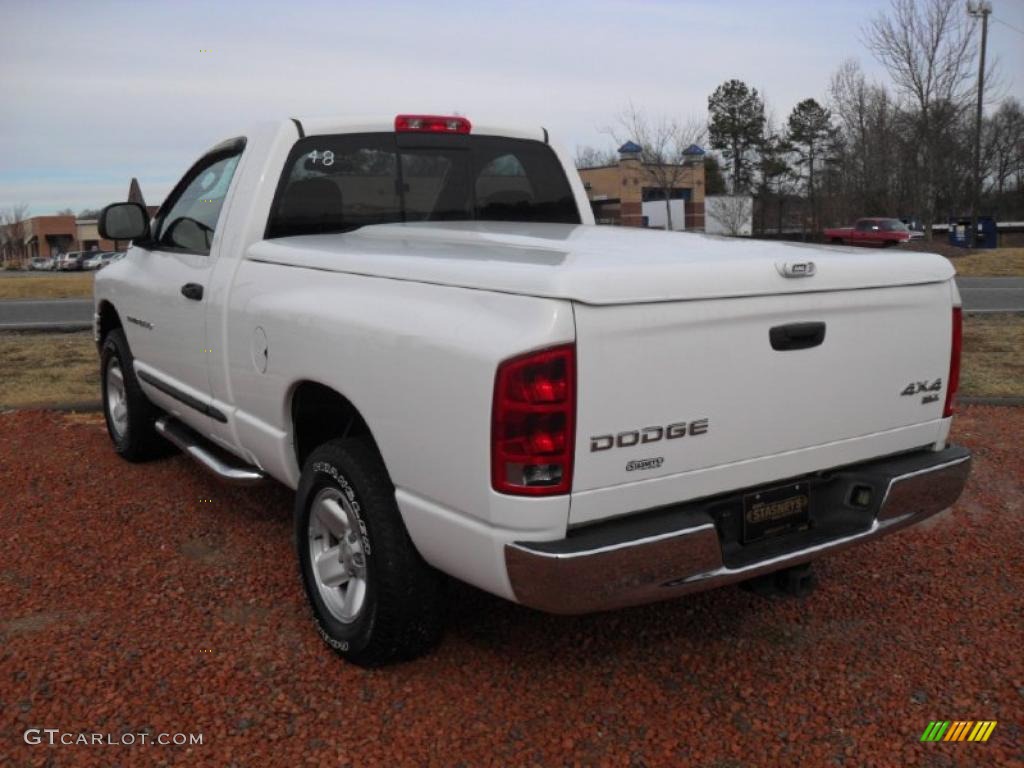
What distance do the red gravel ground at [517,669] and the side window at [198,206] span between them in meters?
1.47

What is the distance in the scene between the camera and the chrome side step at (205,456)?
4.17m

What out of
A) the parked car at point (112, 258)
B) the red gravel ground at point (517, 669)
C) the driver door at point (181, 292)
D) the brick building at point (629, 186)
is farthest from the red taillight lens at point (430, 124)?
Result: the brick building at point (629, 186)

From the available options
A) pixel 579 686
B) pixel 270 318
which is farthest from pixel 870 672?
pixel 270 318

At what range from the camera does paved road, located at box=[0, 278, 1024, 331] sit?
14.2 meters

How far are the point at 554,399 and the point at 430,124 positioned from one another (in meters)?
2.60

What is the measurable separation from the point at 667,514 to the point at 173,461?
4162mm

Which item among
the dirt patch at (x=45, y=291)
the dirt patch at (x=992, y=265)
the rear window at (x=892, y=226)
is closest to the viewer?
the dirt patch at (x=45, y=291)

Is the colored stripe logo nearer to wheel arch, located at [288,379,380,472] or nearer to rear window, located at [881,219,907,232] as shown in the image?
wheel arch, located at [288,379,380,472]

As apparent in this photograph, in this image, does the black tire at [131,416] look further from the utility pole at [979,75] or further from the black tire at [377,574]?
the utility pole at [979,75]

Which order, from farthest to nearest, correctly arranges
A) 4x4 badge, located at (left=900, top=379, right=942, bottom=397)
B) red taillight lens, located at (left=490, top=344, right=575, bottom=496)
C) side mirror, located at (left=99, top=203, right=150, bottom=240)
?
1. side mirror, located at (left=99, top=203, right=150, bottom=240)
2. 4x4 badge, located at (left=900, top=379, right=942, bottom=397)
3. red taillight lens, located at (left=490, top=344, right=575, bottom=496)

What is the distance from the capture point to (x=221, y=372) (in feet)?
13.5

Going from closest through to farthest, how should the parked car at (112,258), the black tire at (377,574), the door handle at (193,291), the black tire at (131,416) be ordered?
the black tire at (377,574), the door handle at (193,291), the black tire at (131,416), the parked car at (112,258)

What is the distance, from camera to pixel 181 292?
4492 mm

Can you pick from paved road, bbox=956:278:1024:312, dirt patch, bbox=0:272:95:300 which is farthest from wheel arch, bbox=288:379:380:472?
dirt patch, bbox=0:272:95:300
